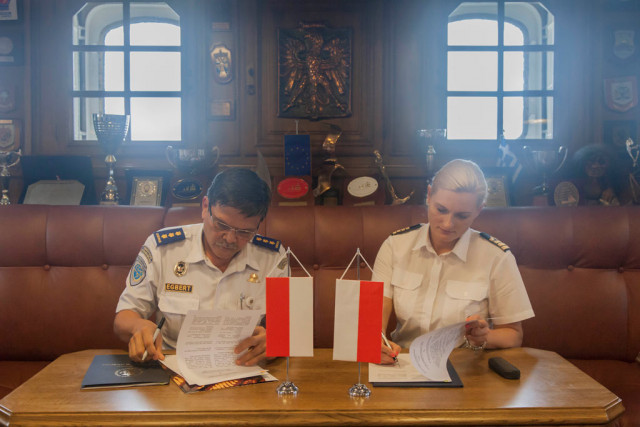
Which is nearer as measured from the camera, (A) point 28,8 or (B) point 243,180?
(B) point 243,180

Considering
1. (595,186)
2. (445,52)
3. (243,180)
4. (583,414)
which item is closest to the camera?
(583,414)

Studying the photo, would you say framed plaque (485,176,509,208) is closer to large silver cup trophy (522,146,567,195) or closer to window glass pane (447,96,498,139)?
large silver cup trophy (522,146,567,195)

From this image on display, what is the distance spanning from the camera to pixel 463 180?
1636 millimetres

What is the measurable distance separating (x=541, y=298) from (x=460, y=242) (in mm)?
767

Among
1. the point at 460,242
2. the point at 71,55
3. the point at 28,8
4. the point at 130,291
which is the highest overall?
the point at 28,8

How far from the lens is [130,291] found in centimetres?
164

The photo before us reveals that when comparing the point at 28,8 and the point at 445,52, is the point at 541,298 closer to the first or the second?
the point at 445,52

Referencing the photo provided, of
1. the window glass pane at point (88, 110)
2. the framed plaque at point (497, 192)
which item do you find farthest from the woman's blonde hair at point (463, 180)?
the window glass pane at point (88, 110)

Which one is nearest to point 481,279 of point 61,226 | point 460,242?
point 460,242

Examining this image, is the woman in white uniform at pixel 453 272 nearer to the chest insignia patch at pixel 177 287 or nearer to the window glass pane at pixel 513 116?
the chest insignia patch at pixel 177 287

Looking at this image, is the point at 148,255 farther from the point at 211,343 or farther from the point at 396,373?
the point at 396,373

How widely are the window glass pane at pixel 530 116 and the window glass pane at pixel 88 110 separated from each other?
244 centimetres

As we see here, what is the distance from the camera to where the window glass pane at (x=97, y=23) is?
309 cm

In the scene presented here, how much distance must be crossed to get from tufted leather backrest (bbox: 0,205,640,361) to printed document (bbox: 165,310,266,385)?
101 cm
